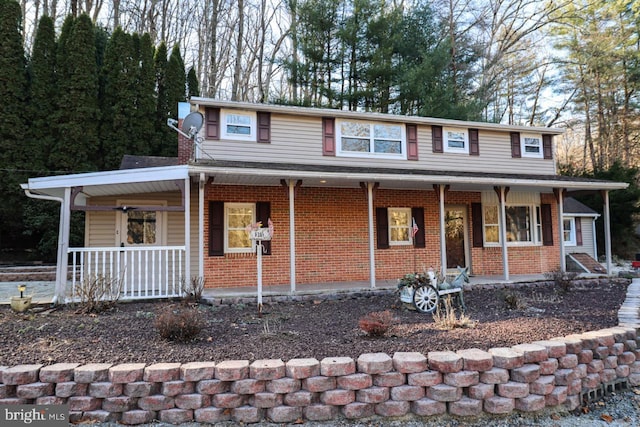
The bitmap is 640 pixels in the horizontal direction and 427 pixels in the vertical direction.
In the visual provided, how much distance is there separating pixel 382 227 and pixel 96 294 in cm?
702

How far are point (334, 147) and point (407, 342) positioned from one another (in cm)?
696

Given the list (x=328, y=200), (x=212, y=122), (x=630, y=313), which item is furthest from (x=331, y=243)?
(x=630, y=313)

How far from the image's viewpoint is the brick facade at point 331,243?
915 cm

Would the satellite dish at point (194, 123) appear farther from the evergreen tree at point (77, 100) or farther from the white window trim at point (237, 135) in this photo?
the evergreen tree at point (77, 100)

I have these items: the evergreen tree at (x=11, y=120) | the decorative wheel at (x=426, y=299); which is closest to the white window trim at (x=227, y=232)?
the decorative wheel at (x=426, y=299)

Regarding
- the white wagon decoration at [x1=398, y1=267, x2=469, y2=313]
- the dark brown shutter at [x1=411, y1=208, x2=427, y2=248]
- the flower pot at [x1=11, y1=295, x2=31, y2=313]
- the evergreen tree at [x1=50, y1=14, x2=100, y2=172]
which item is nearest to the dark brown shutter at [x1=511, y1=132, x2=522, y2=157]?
the dark brown shutter at [x1=411, y1=208, x2=427, y2=248]

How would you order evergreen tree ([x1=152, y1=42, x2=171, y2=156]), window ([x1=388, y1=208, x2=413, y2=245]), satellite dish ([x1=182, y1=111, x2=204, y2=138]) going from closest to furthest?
satellite dish ([x1=182, y1=111, x2=204, y2=138]) < window ([x1=388, y1=208, x2=413, y2=245]) < evergreen tree ([x1=152, y1=42, x2=171, y2=156])

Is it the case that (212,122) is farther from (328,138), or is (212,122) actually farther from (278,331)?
(278,331)

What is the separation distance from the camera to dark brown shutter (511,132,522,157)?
11.9 meters

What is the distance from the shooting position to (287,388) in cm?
322

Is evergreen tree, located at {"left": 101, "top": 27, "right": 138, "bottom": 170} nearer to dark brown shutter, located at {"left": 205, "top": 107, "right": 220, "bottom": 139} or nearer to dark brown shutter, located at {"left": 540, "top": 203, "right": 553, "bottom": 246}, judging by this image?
dark brown shutter, located at {"left": 205, "top": 107, "right": 220, "bottom": 139}

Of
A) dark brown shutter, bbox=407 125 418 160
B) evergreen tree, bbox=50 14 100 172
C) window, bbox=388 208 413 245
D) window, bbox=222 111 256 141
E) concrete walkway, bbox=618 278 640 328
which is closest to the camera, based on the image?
concrete walkway, bbox=618 278 640 328

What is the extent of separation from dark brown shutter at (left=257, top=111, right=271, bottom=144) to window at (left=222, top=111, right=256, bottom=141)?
0.45ft

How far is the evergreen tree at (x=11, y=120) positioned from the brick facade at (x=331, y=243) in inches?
379
